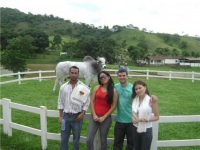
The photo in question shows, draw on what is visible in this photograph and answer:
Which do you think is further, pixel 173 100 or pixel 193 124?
pixel 173 100

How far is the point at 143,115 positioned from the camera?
11.4 ft

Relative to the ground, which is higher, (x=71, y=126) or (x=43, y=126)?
(x=71, y=126)

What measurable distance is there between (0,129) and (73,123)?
2.56 meters

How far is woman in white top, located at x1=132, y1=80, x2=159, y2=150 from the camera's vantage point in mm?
3486

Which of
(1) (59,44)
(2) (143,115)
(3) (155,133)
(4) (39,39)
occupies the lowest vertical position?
(3) (155,133)

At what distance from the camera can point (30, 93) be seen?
412 inches

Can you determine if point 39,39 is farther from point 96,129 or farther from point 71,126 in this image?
point 96,129

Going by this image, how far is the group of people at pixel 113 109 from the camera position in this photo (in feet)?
11.6

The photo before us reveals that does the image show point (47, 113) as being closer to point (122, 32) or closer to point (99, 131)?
point (99, 131)

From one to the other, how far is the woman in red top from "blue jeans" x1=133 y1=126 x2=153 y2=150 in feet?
1.61

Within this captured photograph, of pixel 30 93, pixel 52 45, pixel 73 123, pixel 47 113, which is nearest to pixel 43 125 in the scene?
pixel 47 113

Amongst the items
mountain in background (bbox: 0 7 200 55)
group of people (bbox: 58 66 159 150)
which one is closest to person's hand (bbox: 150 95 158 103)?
group of people (bbox: 58 66 159 150)

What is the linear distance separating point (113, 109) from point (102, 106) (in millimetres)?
168

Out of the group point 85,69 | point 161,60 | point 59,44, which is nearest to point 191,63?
point 161,60
